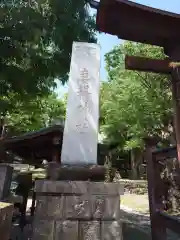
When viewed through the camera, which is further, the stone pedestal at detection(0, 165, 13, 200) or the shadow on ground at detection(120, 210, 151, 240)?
the shadow on ground at detection(120, 210, 151, 240)

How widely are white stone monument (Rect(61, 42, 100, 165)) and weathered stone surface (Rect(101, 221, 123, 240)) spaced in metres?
0.84

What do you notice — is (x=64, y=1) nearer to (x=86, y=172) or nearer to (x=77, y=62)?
(x=77, y=62)

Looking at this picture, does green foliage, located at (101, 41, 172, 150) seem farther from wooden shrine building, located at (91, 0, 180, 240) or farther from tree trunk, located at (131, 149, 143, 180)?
wooden shrine building, located at (91, 0, 180, 240)

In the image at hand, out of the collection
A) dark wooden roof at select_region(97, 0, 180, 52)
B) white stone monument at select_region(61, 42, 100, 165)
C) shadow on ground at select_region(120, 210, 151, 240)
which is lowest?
shadow on ground at select_region(120, 210, 151, 240)

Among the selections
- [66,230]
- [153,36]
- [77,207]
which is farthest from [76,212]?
[153,36]

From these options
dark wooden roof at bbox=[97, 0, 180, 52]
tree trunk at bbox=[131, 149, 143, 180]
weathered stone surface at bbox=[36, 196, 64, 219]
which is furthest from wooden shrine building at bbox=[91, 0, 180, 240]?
tree trunk at bbox=[131, 149, 143, 180]

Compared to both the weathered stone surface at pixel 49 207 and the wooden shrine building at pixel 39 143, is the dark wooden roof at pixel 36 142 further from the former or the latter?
the weathered stone surface at pixel 49 207

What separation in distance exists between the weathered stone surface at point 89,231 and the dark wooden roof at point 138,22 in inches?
112

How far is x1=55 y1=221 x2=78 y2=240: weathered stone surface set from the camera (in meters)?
2.72

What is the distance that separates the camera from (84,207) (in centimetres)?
283

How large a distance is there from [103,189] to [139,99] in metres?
11.5

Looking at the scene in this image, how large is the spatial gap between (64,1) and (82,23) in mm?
719

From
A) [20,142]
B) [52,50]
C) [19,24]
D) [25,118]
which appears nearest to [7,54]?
[19,24]

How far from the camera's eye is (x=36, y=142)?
9203mm
